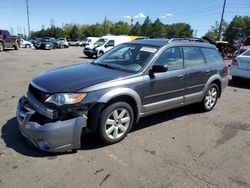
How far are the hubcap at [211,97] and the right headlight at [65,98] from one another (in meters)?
3.59

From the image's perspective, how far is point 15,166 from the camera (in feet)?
12.0

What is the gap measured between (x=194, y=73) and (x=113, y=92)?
2.31 metres

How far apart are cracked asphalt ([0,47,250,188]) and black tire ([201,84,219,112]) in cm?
67

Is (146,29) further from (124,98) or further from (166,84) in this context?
(124,98)

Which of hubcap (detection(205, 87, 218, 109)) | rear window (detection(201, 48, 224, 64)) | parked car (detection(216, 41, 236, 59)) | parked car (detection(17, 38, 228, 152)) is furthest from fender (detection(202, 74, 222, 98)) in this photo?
parked car (detection(216, 41, 236, 59))

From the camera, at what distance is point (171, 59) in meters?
5.37

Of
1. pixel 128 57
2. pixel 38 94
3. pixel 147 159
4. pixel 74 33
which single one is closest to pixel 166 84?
pixel 128 57

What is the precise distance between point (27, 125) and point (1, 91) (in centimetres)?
458

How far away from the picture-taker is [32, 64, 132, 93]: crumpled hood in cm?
409

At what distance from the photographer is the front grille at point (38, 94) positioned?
13.3ft

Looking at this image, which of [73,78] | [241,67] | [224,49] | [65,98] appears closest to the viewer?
[65,98]

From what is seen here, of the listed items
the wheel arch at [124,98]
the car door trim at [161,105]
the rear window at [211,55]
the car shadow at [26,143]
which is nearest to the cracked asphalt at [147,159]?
the car shadow at [26,143]

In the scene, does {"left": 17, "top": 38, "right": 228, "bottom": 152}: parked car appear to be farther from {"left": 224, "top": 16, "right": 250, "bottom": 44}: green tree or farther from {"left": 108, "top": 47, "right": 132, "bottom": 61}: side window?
{"left": 224, "top": 16, "right": 250, "bottom": 44}: green tree

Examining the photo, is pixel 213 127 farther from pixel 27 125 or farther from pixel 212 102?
pixel 27 125
